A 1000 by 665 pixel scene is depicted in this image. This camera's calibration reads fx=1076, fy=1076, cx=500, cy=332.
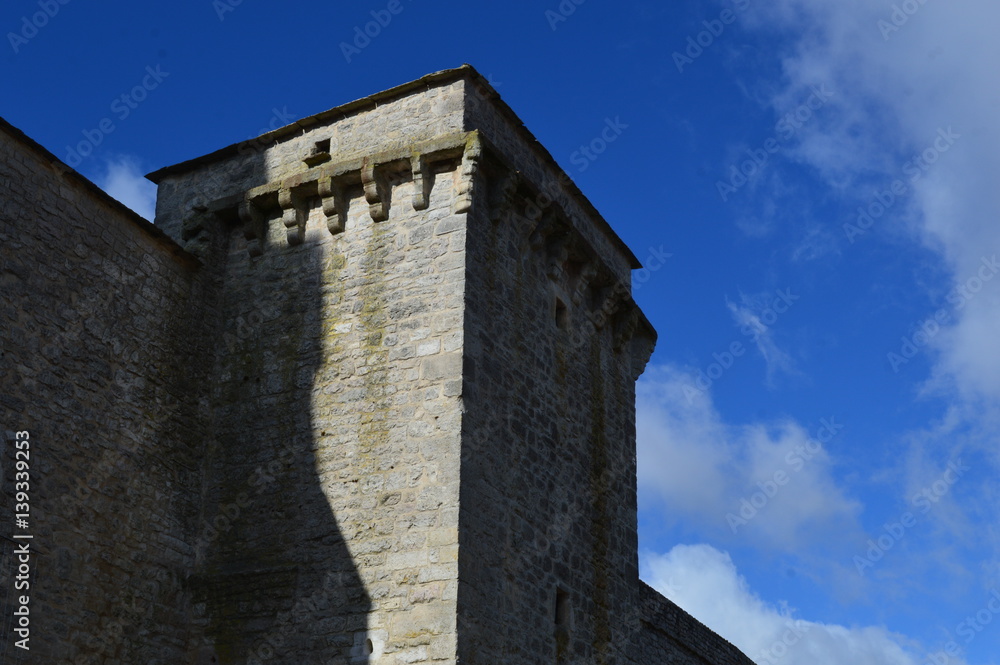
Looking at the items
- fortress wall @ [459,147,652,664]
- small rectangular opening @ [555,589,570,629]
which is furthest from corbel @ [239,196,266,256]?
small rectangular opening @ [555,589,570,629]

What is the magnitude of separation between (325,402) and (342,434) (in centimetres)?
34

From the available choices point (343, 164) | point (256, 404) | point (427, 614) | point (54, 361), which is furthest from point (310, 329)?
point (427, 614)

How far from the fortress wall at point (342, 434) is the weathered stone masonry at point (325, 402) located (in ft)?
0.06

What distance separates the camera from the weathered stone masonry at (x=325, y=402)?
7707 millimetres

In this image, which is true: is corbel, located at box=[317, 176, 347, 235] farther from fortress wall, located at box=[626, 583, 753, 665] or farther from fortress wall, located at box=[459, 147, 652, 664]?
fortress wall, located at box=[626, 583, 753, 665]

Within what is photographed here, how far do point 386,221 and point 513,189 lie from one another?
3.62 feet

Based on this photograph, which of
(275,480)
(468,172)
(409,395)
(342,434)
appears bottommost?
(275,480)

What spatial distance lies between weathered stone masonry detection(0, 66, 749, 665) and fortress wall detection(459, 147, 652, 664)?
0.03m

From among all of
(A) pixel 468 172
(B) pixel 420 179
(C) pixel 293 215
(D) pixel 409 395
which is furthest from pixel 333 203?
(D) pixel 409 395

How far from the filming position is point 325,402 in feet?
28.2

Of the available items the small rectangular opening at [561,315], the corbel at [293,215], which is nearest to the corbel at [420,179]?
the corbel at [293,215]

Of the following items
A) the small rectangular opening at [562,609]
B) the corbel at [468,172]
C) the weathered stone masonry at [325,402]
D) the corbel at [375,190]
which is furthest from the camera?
the corbel at [375,190]

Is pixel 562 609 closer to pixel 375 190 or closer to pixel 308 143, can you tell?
pixel 375 190

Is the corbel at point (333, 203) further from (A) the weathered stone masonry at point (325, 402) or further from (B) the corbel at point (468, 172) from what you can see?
(B) the corbel at point (468, 172)
